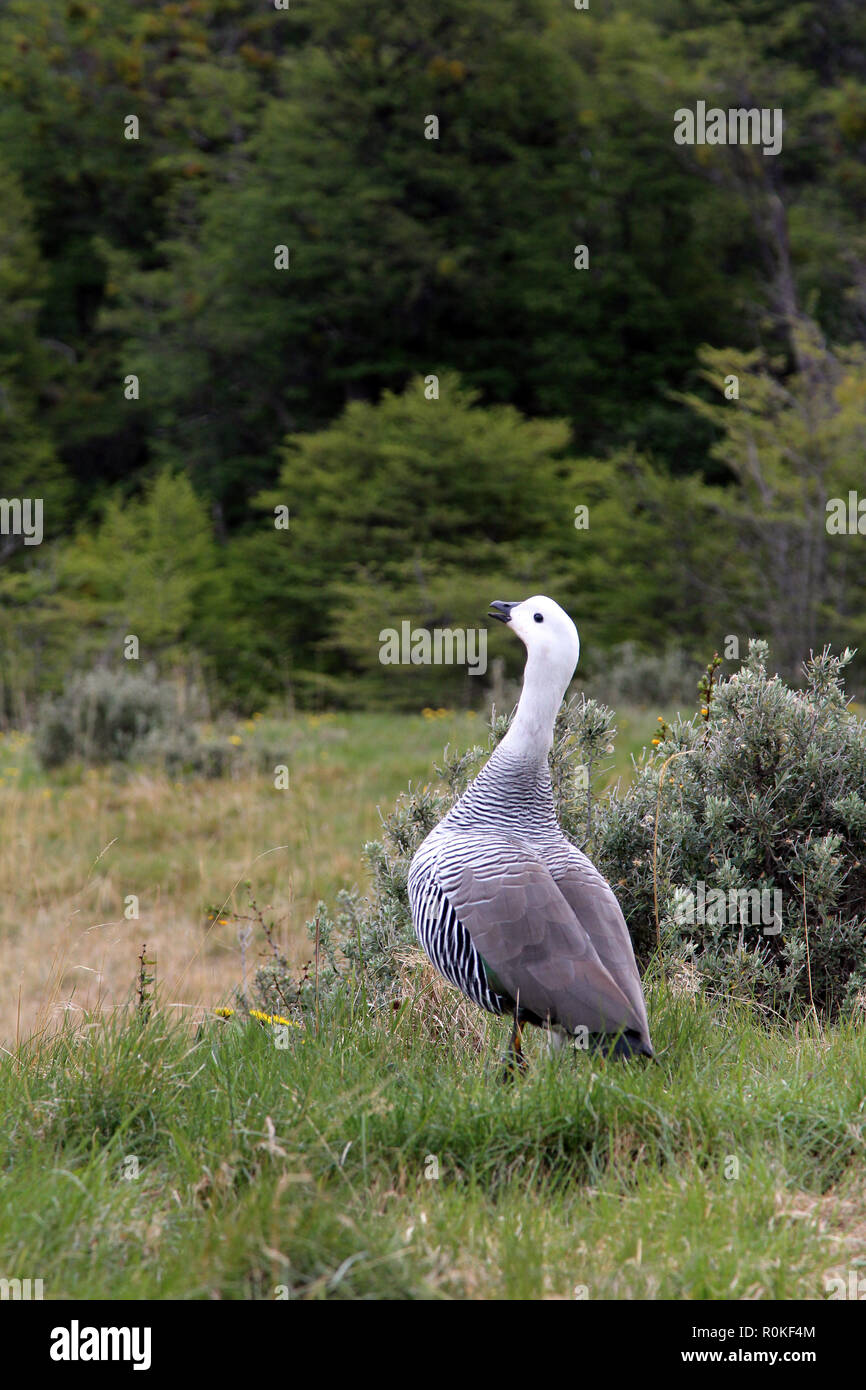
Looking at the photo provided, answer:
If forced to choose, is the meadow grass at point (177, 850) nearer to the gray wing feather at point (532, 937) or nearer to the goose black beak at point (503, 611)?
the gray wing feather at point (532, 937)

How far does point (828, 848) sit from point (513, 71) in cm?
2501

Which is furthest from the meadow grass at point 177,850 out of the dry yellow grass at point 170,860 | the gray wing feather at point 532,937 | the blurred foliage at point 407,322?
the blurred foliage at point 407,322

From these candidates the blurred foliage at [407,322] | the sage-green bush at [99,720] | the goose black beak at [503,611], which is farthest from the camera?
the blurred foliage at [407,322]

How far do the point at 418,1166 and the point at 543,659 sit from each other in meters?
1.34

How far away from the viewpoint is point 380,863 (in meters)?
4.77

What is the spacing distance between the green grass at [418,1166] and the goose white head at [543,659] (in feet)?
2.90

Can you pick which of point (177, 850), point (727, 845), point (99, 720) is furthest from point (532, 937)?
point (99, 720)

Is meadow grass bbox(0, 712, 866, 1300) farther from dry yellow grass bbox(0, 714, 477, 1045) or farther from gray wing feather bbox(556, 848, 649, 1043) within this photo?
dry yellow grass bbox(0, 714, 477, 1045)

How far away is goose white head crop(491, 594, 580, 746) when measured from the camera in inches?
132

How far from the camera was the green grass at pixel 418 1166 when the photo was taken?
2332mm

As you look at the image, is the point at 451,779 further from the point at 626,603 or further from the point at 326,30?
the point at 326,30

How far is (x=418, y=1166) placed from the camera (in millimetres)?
2730

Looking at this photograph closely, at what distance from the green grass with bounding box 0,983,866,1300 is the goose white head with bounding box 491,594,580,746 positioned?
884 millimetres

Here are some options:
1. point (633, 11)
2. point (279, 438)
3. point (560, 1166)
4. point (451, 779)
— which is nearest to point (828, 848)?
point (451, 779)
